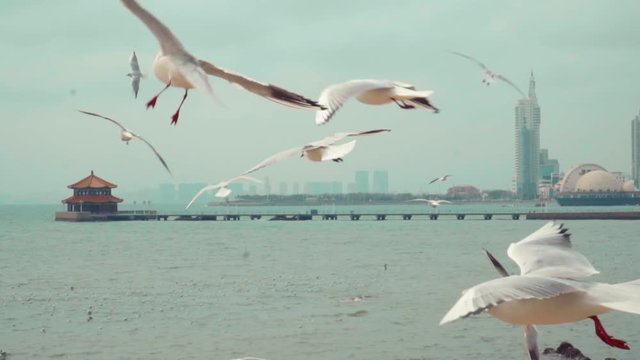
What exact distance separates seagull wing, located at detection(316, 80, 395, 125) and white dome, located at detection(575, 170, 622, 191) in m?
154

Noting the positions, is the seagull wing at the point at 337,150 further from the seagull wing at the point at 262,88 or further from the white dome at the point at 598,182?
the white dome at the point at 598,182

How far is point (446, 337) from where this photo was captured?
2344cm

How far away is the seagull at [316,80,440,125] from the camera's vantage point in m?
3.95

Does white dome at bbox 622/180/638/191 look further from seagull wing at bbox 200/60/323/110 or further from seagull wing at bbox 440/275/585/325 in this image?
seagull wing at bbox 200/60/323/110

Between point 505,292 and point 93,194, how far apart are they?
327ft

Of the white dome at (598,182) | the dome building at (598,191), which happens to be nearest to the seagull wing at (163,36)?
the dome building at (598,191)

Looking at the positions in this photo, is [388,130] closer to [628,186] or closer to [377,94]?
[377,94]

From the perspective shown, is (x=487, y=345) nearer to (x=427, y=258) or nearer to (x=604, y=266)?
(x=604, y=266)

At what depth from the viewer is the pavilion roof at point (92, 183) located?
9794cm

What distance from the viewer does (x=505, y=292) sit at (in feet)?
11.7

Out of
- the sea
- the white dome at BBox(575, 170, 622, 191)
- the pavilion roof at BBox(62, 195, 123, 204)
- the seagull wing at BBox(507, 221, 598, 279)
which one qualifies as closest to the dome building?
the white dome at BBox(575, 170, 622, 191)

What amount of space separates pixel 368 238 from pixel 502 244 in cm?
1524

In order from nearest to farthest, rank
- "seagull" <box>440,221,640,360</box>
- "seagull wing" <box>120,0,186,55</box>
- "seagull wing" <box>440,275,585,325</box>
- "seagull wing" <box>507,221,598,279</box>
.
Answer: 1. "seagull wing" <box>120,0,186,55</box>
2. "seagull wing" <box>440,275,585,325</box>
3. "seagull" <box>440,221,640,360</box>
4. "seagull wing" <box>507,221,598,279</box>

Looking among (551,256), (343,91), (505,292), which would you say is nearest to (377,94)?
(343,91)
